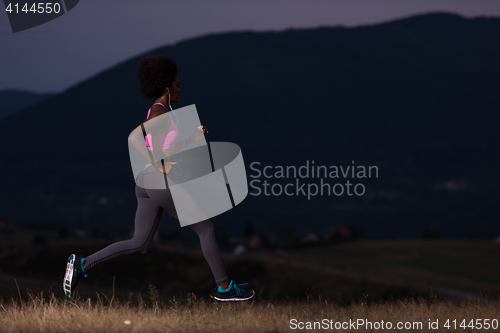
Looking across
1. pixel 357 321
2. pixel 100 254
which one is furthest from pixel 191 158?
pixel 357 321

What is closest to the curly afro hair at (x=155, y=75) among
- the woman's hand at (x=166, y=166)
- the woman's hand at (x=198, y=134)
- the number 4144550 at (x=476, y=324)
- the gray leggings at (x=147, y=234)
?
the woman's hand at (x=198, y=134)

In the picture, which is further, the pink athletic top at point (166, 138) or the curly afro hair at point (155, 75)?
the curly afro hair at point (155, 75)

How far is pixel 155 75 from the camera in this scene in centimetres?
654

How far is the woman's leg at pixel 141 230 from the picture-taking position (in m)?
6.48

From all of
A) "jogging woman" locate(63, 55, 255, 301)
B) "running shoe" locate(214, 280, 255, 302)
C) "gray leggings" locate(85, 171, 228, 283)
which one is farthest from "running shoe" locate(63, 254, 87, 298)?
"running shoe" locate(214, 280, 255, 302)

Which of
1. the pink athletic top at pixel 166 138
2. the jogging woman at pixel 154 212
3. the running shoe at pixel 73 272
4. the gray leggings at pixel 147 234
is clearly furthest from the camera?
the running shoe at pixel 73 272

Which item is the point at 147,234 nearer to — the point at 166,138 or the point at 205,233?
the point at 205,233

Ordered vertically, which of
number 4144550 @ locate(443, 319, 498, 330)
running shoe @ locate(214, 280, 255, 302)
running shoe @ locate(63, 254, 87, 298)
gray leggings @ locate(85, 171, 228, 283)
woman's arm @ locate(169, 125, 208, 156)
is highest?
woman's arm @ locate(169, 125, 208, 156)

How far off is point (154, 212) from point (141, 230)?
27 centimetres

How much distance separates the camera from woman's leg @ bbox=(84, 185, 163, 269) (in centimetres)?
648

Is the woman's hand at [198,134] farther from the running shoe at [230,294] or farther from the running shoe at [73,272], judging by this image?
the running shoe at [73,272]

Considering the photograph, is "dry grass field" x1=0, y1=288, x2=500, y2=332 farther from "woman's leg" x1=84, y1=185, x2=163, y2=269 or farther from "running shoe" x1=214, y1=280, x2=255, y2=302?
"woman's leg" x1=84, y1=185, x2=163, y2=269

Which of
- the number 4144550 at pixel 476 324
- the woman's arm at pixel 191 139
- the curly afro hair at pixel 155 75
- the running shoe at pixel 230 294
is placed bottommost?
the number 4144550 at pixel 476 324

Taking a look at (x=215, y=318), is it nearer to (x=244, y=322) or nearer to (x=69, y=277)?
(x=244, y=322)
